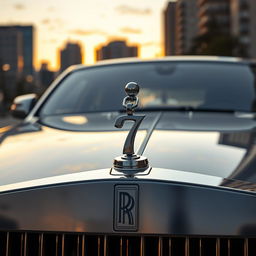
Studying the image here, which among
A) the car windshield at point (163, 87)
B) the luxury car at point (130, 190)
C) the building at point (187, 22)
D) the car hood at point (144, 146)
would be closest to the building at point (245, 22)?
the building at point (187, 22)

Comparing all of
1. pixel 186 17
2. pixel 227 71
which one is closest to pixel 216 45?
pixel 227 71

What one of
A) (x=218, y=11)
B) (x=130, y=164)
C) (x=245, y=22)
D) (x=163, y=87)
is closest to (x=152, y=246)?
(x=130, y=164)

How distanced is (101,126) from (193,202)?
1114 millimetres

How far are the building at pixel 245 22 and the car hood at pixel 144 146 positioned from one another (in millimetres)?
84127

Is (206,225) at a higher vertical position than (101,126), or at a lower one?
lower

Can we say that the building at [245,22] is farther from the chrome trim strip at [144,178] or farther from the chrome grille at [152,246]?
the chrome grille at [152,246]

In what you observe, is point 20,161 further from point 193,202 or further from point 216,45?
point 216,45

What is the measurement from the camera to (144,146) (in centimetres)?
173

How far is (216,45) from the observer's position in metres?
60.1

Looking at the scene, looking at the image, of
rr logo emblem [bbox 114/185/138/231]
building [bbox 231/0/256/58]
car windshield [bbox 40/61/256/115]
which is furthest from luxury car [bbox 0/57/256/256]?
building [bbox 231/0/256/58]

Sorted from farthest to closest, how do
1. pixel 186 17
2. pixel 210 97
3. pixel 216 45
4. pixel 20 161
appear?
pixel 186 17 < pixel 216 45 < pixel 210 97 < pixel 20 161

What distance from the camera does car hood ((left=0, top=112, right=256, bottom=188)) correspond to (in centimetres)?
152

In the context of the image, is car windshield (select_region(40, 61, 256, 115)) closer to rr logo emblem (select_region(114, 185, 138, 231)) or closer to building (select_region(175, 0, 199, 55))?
rr logo emblem (select_region(114, 185, 138, 231))

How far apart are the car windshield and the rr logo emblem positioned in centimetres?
163
